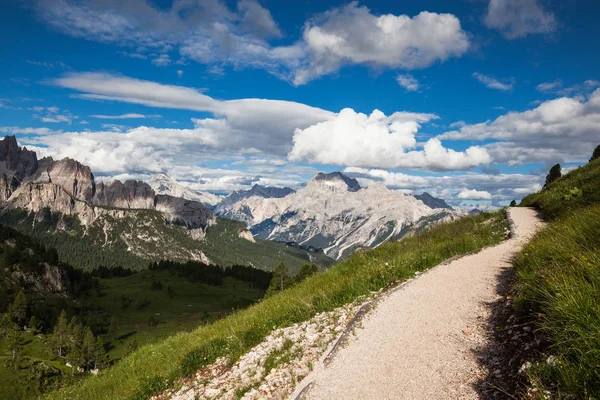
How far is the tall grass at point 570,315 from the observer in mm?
5304

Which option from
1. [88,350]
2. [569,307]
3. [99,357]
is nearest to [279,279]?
[99,357]

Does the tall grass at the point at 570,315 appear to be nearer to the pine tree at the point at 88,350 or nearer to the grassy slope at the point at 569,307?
the grassy slope at the point at 569,307

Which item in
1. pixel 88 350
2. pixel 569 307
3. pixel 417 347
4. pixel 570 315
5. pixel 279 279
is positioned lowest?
pixel 88 350

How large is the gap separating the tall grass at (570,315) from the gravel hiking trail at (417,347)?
168 centimetres

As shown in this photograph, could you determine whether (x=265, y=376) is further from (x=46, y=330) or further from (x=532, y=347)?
(x=46, y=330)

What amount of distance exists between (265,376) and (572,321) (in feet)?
25.4

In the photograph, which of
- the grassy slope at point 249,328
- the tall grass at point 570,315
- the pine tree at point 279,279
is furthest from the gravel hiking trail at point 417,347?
the pine tree at point 279,279

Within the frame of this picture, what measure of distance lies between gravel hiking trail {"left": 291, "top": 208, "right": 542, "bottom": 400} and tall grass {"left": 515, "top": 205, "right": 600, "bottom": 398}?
1677 millimetres

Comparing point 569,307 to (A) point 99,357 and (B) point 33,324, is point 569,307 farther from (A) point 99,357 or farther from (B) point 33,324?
(B) point 33,324

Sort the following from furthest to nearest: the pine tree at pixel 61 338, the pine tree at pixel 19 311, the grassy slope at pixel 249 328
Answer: the pine tree at pixel 19 311 < the pine tree at pixel 61 338 < the grassy slope at pixel 249 328

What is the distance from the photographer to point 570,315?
6402 mm

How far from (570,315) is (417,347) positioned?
4.04m

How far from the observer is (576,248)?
10016 mm

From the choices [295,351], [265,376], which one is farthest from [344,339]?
[265,376]
